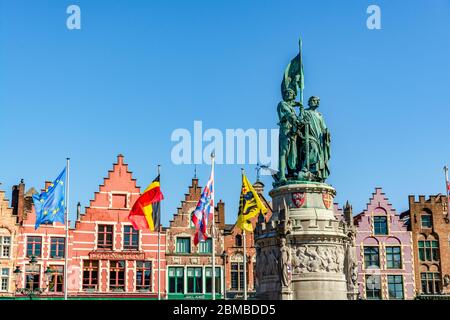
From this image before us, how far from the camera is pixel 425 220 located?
191ft

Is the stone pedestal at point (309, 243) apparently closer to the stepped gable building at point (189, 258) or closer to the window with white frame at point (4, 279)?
the stepped gable building at point (189, 258)

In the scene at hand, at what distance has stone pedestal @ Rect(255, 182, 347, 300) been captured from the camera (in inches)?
1049

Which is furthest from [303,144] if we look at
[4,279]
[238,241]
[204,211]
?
[4,279]

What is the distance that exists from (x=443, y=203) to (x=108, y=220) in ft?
98.2

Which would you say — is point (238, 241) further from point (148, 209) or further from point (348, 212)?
point (148, 209)

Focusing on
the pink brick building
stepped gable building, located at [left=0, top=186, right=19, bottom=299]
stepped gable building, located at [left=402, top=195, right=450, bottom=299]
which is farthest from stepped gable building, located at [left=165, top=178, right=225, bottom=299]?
stepped gable building, located at [left=402, top=195, right=450, bottom=299]

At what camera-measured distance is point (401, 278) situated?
56969 mm

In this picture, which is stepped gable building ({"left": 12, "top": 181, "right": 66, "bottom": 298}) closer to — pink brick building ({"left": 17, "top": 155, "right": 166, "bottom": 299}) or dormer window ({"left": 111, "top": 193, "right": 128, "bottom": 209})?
pink brick building ({"left": 17, "top": 155, "right": 166, "bottom": 299})

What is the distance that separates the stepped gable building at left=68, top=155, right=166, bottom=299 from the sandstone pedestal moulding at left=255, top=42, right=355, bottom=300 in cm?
2768

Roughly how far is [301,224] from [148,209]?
10916mm

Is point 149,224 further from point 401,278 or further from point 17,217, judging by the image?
point 401,278
